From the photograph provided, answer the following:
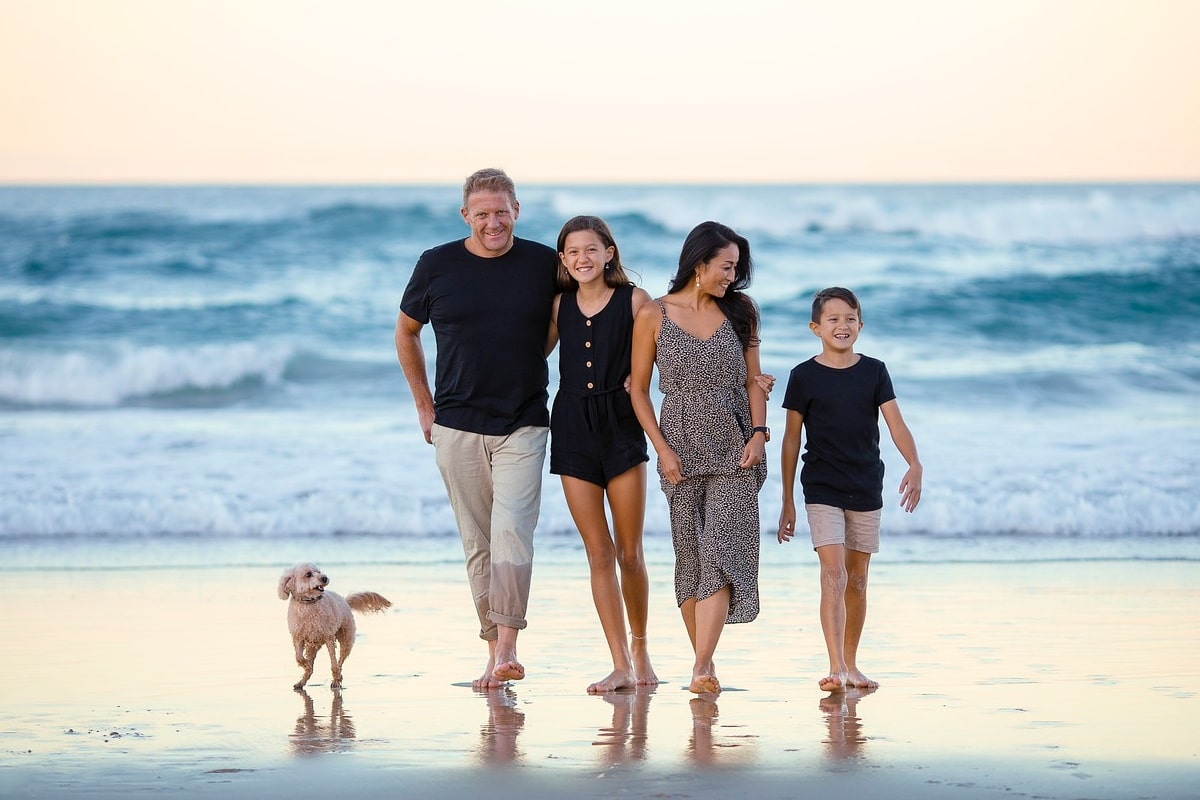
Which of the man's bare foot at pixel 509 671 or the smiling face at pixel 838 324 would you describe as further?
the smiling face at pixel 838 324

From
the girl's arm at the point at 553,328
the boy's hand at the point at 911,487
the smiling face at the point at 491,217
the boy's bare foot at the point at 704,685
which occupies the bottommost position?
the boy's bare foot at the point at 704,685

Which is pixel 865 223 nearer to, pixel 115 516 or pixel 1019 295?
pixel 1019 295

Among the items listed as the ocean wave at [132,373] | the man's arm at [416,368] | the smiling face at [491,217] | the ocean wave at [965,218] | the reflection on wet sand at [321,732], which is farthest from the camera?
the ocean wave at [965,218]

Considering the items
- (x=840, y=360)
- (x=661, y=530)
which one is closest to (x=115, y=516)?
(x=661, y=530)

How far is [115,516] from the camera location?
980 centimetres

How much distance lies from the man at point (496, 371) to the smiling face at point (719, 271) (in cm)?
59

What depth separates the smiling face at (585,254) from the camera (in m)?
5.18

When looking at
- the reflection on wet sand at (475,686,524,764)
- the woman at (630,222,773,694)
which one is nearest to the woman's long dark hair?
the woman at (630,222,773,694)

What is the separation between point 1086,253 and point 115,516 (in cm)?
1994

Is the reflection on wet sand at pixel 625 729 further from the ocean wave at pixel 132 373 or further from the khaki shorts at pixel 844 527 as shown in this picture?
the ocean wave at pixel 132 373

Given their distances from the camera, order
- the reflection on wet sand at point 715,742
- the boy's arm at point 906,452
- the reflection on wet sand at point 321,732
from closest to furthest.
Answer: the reflection on wet sand at point 715,742 → the reflection on wet sand at point 321,732 → the boy's arm at point 906,452

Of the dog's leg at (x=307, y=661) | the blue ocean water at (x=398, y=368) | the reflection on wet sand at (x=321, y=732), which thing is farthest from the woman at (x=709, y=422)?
the blue ocean water at (x=398, y=368)

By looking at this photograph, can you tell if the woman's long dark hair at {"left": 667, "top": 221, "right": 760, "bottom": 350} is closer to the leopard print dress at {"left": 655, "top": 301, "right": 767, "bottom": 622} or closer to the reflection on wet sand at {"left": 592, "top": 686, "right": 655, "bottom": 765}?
the leopard print dress at {"left": 655, "top": 301, "right": 767, "bottom": 622}

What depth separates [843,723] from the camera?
183 inches
